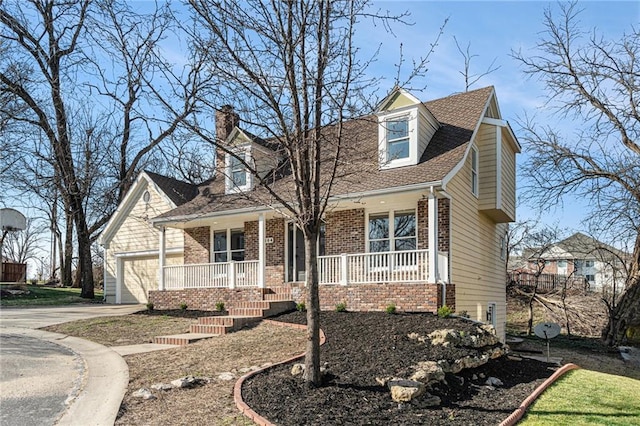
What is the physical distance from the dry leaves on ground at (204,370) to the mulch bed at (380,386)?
17.6 inches

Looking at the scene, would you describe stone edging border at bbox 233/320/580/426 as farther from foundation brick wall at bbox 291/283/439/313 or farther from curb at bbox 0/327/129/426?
foundation brick wall at bbox 291/283/439/313

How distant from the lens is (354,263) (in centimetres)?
1340

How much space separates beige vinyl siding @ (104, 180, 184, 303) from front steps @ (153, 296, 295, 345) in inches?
285

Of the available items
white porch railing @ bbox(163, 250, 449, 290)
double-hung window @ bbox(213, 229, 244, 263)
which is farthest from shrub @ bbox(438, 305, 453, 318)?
double-hung window @ bbox(213, 229, 244, 263)

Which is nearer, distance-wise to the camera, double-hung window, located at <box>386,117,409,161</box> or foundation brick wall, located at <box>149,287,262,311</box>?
double-hung window, located at <box>386,117,409,161</box>

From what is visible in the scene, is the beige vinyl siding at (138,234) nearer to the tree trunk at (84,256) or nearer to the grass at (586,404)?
the tree trunk at (84,256)

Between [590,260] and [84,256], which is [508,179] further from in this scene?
[590,260]

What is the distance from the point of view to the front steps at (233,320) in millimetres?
10969

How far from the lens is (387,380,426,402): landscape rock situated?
6.36 metres

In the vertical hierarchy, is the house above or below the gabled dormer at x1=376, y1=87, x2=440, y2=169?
below

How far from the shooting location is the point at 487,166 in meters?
15.4

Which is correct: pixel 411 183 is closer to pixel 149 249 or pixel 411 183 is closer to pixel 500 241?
pixel 500 241

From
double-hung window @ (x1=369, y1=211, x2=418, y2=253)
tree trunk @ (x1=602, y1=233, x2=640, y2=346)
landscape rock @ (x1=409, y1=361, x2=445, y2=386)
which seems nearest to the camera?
landscape rock @ (x1=409, y1=361, x2=445, y2=386)

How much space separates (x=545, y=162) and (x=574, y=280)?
11227 millimetres
